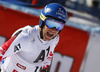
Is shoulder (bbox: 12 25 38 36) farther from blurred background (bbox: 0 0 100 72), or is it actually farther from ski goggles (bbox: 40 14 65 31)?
blurred background (bbox: 0 0 100 72)

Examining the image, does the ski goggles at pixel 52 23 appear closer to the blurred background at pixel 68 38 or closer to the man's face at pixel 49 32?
the man's face at pixel 49 32

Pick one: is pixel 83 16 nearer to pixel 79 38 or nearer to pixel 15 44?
pixel 79 38

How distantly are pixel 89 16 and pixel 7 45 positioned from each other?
6.03m

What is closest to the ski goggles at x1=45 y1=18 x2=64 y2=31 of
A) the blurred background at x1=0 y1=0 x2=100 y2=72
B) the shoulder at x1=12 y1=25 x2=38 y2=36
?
the shoulder at x1=12 y1=25 x2=38 y2=36

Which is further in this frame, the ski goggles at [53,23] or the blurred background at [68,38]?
the blurred background at [68,38]

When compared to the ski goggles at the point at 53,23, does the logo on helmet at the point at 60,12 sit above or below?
above

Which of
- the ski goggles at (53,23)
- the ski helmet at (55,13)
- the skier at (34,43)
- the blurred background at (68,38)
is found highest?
the ski helmet at (55,13)

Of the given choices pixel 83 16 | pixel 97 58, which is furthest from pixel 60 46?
pixel 83 16

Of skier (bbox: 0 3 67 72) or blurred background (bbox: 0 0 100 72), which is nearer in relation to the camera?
skier (bbox: 0 3 67 72)

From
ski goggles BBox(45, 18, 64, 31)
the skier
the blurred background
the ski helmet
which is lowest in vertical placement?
the blurred background

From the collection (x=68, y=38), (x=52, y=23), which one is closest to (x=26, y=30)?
(x=52, y=23)

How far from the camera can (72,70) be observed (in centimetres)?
465

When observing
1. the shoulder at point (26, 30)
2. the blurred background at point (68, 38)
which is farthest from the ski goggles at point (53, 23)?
the blurred background at point (68, 38)

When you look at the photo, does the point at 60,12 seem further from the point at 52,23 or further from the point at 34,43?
the point at 34,43
